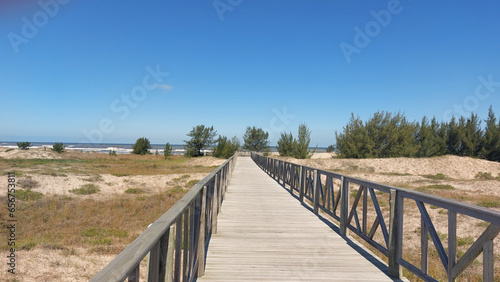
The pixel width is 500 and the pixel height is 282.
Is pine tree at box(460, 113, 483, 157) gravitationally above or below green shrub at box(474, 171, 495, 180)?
above

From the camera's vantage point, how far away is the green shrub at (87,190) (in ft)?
51.3

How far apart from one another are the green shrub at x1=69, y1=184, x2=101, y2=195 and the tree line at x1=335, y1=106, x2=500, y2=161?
2859cm

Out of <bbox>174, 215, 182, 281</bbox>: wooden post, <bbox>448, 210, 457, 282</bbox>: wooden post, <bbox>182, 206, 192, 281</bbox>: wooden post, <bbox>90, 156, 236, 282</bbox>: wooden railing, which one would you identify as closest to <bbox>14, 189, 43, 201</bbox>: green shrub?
<bbox>90, 156, 236, 282</bbox>: wooden railing

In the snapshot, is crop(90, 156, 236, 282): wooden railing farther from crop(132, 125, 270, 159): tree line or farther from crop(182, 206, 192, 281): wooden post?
crop(132, 125, 270, 159): tree line

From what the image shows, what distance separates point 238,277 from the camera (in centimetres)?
356

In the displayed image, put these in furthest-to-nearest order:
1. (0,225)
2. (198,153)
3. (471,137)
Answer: (198,153) < (471,137) < (0,225)

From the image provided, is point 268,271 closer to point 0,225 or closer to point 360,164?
point 0,225

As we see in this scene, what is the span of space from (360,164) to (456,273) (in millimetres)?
30234

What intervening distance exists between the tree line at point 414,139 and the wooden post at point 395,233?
34.1m

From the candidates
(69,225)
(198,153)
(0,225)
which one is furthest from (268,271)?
(198,153)

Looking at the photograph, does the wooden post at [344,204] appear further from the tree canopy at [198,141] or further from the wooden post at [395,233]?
the tree canopy at [198,141]

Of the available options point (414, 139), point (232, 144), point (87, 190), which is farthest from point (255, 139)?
point (87, 190)

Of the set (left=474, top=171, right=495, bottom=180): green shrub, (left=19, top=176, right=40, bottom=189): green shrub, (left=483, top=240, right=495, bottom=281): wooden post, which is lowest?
→ (left=19, top=176, right=40, bottom=189): green shrub

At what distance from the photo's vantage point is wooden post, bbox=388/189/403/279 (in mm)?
3619
